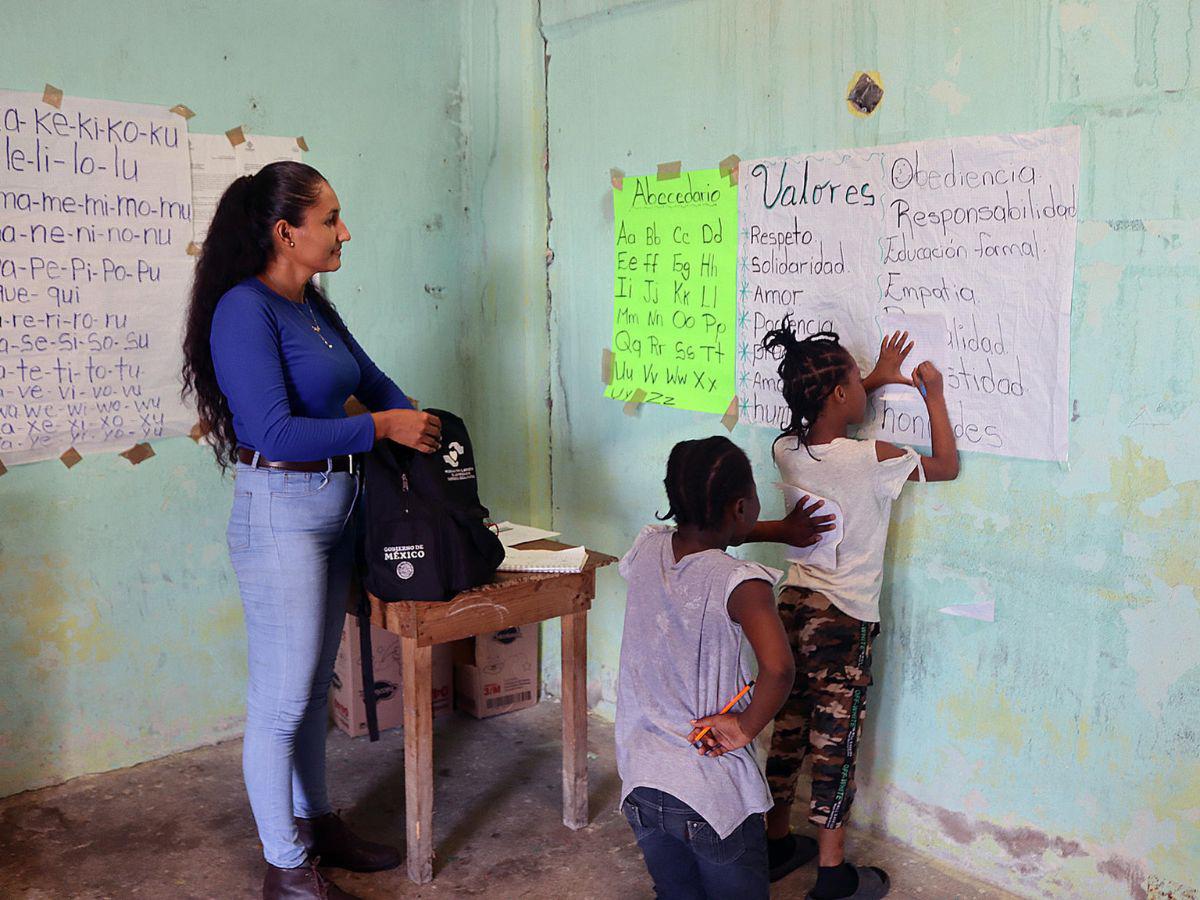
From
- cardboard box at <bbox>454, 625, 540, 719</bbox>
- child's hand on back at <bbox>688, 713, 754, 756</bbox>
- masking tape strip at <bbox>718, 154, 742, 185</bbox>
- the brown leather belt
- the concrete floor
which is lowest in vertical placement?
the concrete floor

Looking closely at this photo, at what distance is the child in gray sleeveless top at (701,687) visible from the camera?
1.88 meters

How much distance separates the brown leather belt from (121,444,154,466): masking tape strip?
949 mm

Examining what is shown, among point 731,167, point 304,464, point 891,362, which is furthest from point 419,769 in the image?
point 731,167

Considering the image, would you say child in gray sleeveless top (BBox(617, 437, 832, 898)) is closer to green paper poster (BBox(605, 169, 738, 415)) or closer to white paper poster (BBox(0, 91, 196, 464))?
green paper poster (BBox(605, 169, 738, 415))

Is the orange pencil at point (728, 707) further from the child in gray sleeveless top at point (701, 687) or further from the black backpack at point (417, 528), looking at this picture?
the black backpack at point (417, 528)

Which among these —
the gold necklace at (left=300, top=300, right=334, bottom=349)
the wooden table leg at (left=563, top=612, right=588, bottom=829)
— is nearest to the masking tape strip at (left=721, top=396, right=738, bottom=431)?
the wooden table leg at (left=563, top=612, right=588, bottom=829)

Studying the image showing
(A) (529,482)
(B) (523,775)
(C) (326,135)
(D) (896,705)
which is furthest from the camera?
(A) (529,482)

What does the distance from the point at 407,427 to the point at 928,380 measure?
3.90 ft

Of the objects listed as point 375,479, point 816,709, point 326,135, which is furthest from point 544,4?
point 816,709

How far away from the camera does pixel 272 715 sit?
2371 mm

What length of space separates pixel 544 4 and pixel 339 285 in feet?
3.60

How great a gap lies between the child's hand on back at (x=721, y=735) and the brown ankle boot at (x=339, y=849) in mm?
1135

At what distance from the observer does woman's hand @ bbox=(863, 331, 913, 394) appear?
8.39 ft

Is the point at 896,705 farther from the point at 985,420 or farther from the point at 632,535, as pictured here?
the point at 632,535
